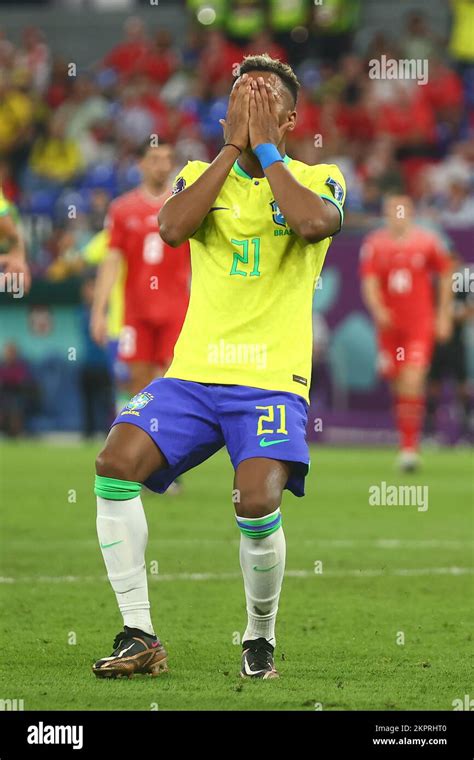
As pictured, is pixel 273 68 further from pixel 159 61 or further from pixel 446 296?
pixel 159 61

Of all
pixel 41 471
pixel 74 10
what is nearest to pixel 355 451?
pixel 41 471

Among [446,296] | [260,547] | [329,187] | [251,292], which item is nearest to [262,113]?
[329,187]

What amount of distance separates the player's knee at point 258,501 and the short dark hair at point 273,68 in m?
1.47

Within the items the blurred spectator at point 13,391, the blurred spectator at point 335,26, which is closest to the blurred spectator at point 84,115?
the blurred spectator at point 335,26

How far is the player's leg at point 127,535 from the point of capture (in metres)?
5.41

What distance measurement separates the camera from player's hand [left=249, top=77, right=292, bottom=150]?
5.51 m

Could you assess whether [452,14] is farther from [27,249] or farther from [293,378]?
[293,378]

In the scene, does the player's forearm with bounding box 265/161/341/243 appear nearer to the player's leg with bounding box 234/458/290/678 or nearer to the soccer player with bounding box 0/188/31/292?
the player's leg with bounding box 234/458/290/678

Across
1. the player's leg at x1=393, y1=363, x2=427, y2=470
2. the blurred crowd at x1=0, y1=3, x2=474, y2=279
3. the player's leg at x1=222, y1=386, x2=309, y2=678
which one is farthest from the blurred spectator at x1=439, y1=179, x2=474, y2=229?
the player's leg at x1=222, y1=386, x2=309, y2=678

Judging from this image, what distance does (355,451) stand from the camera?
16984 millimetres

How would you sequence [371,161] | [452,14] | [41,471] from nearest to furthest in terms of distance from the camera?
[41,471] → [371,161] → [452,14]

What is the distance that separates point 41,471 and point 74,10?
498 inches

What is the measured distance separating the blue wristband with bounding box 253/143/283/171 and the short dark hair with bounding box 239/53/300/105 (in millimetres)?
306

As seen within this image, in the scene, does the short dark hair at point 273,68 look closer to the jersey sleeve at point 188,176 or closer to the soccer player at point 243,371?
the soccer player at point 243,371
